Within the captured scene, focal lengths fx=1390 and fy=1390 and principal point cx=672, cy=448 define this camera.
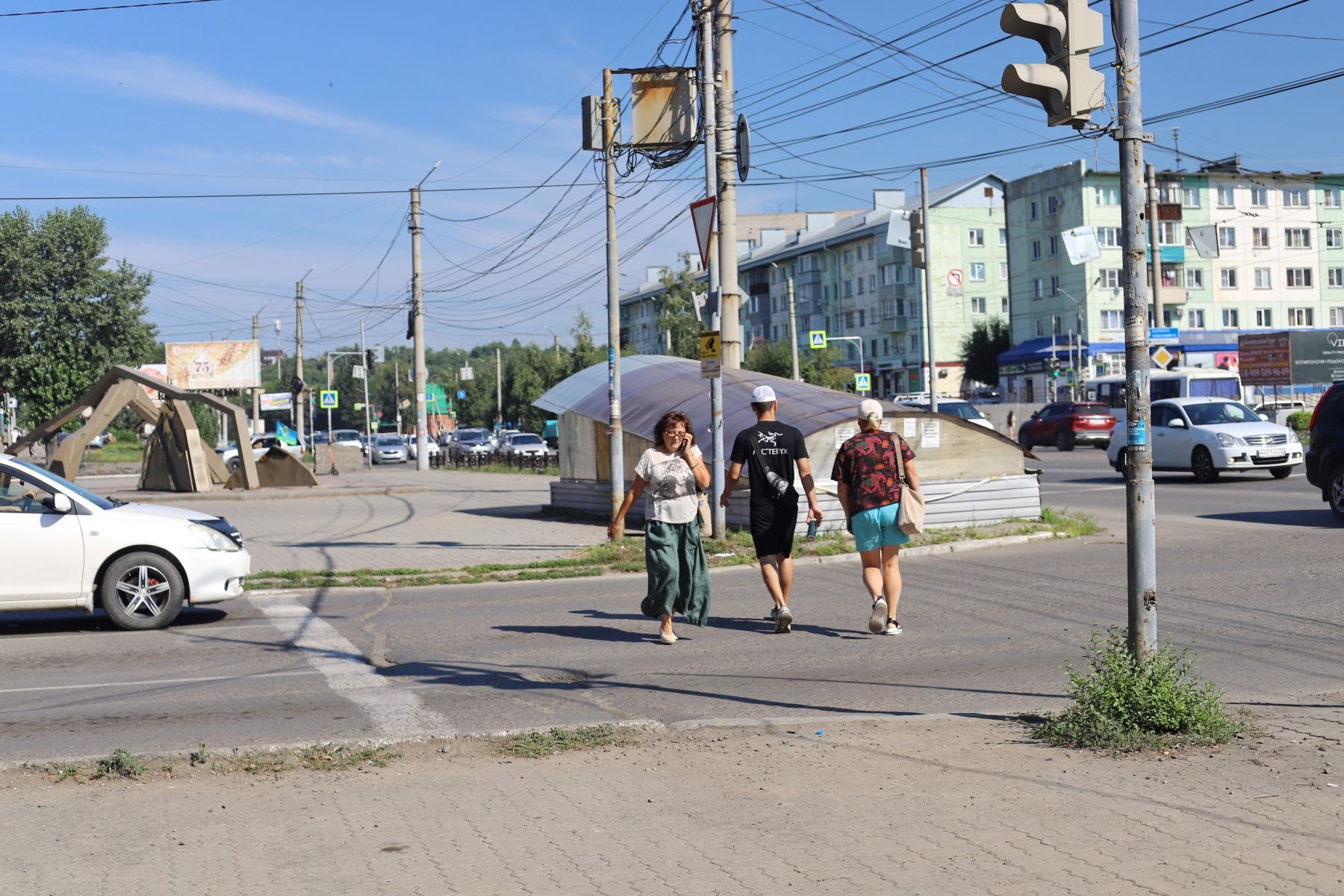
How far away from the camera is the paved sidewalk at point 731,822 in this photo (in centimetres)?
472

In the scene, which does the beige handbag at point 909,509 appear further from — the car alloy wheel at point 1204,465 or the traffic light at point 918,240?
the traffic light at point 918,240

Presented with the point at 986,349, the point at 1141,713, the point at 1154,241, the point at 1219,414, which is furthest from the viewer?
the point at 986,349

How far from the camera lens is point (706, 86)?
692 inches

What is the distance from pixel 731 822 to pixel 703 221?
11314mm

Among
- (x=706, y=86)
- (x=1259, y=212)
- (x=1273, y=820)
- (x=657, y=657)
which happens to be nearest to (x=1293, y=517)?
(x=706, y=86)

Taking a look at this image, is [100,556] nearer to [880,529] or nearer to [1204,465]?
[880,529]

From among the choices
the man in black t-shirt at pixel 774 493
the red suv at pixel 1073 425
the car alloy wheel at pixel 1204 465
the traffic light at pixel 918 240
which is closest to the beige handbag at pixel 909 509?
the man in black t-shirt at pixel 774 493

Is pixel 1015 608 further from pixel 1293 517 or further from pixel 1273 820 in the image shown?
pixel 1293 517

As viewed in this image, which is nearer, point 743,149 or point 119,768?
point 119,768

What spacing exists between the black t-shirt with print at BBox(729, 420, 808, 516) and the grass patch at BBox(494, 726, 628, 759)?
374 cm

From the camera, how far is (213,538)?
12.0 m

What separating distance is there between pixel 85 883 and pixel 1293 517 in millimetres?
17375

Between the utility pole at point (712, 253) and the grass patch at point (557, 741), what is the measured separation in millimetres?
9127

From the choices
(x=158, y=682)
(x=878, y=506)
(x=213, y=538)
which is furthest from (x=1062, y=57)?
(x=213, y=538)
